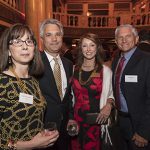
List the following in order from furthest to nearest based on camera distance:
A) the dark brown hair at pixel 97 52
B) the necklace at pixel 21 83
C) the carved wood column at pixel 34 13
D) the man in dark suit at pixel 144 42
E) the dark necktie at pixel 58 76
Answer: the carved wood column at pixel 34 13
the man in dark suit at pixel 144 42
the dark brown hair at pixel 97 52
the dark necktie at pixel 58 76
the necklace at pixel 21 83

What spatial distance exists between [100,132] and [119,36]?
1.01 m

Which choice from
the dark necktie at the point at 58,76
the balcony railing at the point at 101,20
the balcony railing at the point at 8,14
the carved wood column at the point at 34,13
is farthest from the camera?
the balcony railing at the point at 101,20

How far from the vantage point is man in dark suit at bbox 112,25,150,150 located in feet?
7.93

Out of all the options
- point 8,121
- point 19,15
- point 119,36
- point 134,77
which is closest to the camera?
point 8,121

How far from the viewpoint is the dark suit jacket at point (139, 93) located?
2402 mm

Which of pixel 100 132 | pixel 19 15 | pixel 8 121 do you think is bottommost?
pixel 100 132

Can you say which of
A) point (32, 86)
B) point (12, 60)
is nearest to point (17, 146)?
point (32, 86)

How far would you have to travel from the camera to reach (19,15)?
902 centimetres

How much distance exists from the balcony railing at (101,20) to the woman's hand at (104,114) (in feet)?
32.6

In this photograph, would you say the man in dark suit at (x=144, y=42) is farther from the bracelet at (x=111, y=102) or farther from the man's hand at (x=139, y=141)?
the man's hand at (x=139, y=141)

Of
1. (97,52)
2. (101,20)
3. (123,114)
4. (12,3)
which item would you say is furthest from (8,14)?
(101,20)

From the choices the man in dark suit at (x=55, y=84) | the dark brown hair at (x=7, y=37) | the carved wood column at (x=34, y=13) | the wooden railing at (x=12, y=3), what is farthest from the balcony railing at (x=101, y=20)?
the dark brown hair at (x=7, y=37)

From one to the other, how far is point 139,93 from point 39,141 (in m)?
1.18

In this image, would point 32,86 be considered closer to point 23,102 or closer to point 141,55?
point 23,102
